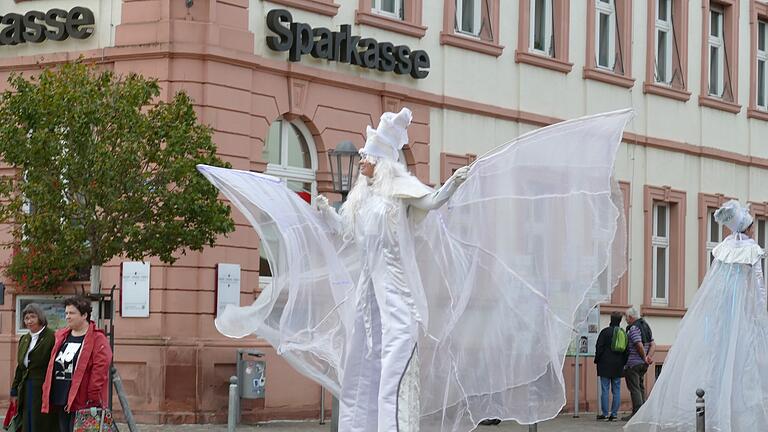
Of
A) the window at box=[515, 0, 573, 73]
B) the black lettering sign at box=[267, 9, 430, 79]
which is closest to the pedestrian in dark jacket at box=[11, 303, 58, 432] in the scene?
the black lettering sign at box=[267, 9, 430, 79]

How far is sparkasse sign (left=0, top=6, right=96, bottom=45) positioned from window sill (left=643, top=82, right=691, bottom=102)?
12.3m

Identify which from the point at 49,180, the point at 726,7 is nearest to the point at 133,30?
the point at 49,180

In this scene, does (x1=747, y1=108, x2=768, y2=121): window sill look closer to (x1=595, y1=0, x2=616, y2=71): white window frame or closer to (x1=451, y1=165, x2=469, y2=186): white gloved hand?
(x1=595, y1=0, x2=616, y2=71): white window frame

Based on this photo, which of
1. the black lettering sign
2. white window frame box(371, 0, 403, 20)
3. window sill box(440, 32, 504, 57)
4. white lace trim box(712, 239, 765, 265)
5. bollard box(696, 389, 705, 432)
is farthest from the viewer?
window sill box(440, 32, 504, 57)

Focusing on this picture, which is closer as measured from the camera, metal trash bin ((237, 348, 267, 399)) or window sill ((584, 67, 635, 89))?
metal trash bin ((237, 348, 267, 399))

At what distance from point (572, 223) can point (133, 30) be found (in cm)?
1107

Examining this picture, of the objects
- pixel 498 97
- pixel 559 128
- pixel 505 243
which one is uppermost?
pixel 498 97

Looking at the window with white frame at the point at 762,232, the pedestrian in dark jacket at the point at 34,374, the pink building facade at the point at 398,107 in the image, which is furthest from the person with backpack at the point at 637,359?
the pedestrian in dark jacket at the point at 34,374

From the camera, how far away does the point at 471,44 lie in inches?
1062

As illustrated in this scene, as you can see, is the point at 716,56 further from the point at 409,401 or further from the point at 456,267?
the point at 409,401

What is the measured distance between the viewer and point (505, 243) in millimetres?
12703

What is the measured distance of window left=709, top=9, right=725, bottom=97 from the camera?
112 feet

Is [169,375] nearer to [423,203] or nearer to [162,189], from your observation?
[162,189]

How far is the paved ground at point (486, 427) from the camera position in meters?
21.1
